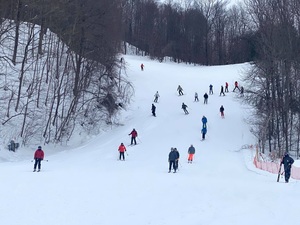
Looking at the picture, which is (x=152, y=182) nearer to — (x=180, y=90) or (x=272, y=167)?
(x=272, y=167)

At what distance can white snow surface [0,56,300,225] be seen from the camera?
15.3 m

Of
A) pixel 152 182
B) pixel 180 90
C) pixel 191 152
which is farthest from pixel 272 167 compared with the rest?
pixel 180 90

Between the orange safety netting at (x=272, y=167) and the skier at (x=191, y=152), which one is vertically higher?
the skier at (x=191, y=152)

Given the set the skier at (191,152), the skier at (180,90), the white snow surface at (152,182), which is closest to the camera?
the white snow surface at (152,182)

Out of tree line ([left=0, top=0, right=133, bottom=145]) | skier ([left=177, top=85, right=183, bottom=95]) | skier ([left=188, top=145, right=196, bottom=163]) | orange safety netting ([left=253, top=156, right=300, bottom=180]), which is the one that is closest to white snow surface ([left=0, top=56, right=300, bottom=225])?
skier ([left=188, top=145, right=196, bottom=163])

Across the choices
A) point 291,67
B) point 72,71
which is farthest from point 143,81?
point 291,67

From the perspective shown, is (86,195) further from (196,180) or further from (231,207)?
(196,180)

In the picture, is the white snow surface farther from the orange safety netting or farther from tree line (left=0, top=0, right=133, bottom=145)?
tree line (left=0, top=0, right=133, bottom=145)

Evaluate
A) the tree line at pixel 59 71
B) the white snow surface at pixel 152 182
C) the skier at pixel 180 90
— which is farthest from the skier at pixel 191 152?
the skier at pixel 180 90

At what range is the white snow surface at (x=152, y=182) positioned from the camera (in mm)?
A: 15328

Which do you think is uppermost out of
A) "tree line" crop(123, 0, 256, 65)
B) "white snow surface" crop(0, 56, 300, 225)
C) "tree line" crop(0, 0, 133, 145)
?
"tree line" crop(123, 0, 256, 65)

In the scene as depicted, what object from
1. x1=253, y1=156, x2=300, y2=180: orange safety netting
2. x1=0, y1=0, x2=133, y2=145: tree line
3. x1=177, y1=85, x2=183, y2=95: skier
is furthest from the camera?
x1=177, y1=85, x2=183, y2=95: skier

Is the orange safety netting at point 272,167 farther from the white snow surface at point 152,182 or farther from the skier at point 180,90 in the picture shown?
the skier at point 180,90

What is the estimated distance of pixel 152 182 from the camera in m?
22.4
